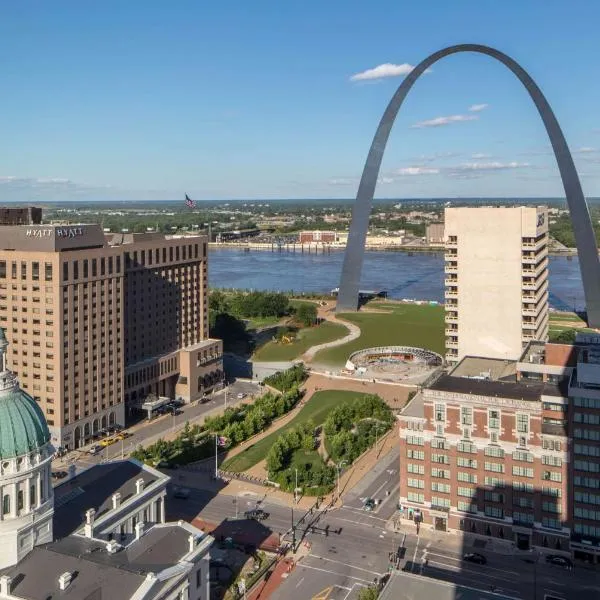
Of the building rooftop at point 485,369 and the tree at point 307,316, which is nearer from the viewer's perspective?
the building rooftop at point 485,369

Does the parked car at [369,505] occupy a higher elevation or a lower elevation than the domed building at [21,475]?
lower

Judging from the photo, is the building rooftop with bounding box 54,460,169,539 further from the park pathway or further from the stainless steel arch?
the stainless steel arch

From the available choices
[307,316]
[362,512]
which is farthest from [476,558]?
[307,316]

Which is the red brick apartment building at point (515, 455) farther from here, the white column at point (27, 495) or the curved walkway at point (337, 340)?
the curved walkway at point (337, 340)

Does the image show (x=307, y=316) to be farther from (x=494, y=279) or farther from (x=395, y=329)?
(x=494, y=279)

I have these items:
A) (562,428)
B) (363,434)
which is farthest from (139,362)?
(562,428)

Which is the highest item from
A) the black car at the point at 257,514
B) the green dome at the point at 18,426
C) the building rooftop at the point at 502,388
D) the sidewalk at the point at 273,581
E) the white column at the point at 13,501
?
the green dome at the point at 18,426

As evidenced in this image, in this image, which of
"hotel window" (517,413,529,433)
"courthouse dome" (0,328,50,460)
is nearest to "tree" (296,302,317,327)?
"hotel window" (517,413,529,433)

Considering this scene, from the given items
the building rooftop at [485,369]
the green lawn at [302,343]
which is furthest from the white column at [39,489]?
the green lawn at [302,343]

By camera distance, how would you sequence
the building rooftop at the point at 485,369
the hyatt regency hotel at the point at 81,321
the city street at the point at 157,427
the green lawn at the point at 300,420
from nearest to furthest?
the building rooftop at the point at 485,369
the green lawn at the point at 300,420
the city street at the point at 157,427
the hyatt regency hotel at the point at 81,321
